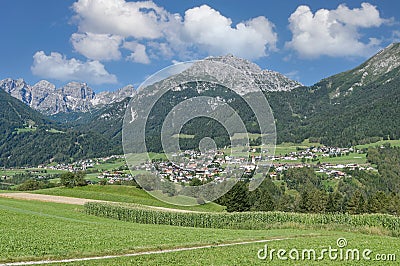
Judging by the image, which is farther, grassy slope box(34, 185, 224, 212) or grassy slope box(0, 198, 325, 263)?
grassy slope box(34, 185, 224, 212)

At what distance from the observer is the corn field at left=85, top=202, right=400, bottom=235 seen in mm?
38938

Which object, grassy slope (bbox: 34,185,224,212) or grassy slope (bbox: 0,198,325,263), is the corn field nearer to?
grassy slope (bbox: 0,198,325,263)

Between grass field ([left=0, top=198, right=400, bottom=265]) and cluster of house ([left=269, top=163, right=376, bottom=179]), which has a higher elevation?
grass field ([left=0, top=198, right=400, bottom=265])

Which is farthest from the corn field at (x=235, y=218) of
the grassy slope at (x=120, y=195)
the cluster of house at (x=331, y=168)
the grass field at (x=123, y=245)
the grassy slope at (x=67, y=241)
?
the cluster of house at (x=331, y=168)

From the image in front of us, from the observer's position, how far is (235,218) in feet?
139

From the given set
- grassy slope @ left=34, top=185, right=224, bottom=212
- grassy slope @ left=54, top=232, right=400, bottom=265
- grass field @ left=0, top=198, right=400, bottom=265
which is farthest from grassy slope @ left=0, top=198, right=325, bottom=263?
grassy slope @ left=34, top=185, right=224, bottom=212

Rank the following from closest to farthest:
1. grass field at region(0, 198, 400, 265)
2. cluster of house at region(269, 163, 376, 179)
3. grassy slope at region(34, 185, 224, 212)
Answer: grass field at region(0, 198, 400, 265) < grassy slope at region(34, 185, 224, 212) < cluster of house at region(269, 163, 376, 179)

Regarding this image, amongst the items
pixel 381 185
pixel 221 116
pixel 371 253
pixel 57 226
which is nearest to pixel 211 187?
pixel 221 116

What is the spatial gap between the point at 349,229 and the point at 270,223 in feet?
28.0

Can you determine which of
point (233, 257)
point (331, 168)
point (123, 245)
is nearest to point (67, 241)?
point (123, 245)

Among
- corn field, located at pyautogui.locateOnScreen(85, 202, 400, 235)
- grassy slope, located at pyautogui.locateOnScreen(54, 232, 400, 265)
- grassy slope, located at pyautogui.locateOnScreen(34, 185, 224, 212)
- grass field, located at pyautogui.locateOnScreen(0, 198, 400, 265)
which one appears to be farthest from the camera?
grassy slope, located at pyautogui.locateOnScreen(34, 185, 224, 212)

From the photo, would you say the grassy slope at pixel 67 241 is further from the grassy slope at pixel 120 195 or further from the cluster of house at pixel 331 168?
the cluster of house at pixel 331 168

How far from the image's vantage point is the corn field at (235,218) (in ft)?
128

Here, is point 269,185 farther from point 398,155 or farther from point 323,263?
point 323,263
